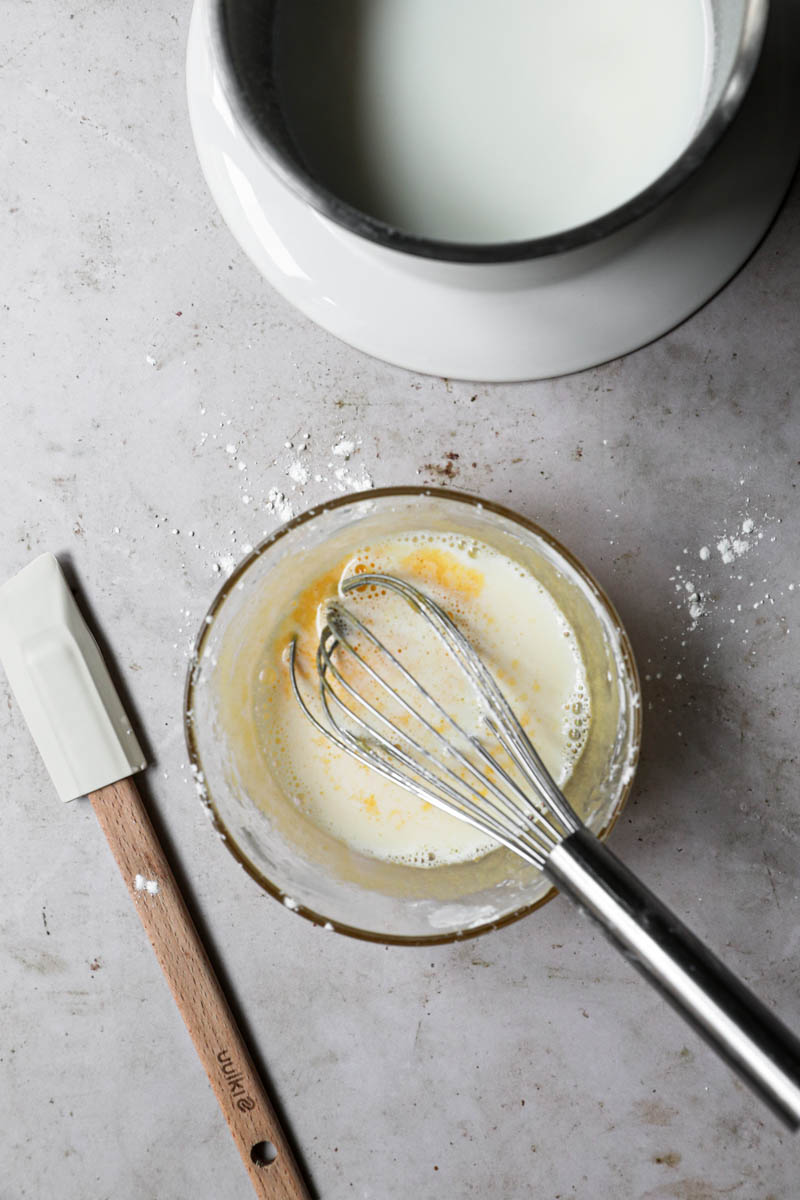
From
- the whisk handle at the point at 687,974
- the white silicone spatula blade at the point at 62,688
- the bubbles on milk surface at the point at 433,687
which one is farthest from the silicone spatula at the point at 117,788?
the whisk handle at the point at 687,974

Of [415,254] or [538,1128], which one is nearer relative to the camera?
[415,254]

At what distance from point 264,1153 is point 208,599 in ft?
1.34

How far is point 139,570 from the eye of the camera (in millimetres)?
724

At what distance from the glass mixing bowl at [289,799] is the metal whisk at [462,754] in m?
0.03

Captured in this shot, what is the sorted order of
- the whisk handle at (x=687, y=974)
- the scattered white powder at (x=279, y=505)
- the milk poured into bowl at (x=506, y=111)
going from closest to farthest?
the whisk handle at (x=687, y=974)
the milk poured into bowl at (x=506, y=111)
the scattered white powder at (x=279, y=505)

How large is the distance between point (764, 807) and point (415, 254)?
0.45 m

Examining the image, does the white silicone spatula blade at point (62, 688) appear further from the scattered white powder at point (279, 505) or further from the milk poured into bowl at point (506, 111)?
the milk poured into bowl at point (506, 111)

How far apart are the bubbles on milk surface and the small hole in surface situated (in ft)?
0.83

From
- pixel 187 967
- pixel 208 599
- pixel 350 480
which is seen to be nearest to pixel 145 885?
pixel 187 967

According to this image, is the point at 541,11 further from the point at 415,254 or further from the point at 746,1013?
the point at 746,1013

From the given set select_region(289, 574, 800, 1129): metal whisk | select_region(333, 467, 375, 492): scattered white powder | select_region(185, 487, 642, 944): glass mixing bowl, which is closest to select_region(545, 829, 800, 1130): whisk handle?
select_region(289, 574, 800, 1129): metal whisk

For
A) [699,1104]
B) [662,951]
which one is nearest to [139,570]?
[662,951]

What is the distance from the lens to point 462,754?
2.16ft

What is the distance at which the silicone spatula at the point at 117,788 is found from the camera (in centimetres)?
70
